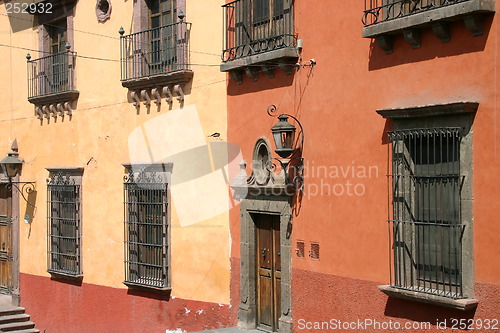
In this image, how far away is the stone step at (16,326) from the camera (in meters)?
15.1

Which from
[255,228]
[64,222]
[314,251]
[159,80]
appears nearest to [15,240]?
[64,222]

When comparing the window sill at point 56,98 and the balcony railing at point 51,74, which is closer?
the window sill at point 56,98

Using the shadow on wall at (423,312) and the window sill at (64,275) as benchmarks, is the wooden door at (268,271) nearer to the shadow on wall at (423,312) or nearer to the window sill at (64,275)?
the shadow on wall at (423,312)

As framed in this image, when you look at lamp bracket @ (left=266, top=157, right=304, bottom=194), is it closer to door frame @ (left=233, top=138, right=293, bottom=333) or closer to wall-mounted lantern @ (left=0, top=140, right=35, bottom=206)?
door frame @ (left=233, top=138, right=293, bottom=333)

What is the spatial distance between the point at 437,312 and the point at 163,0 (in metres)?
7.05

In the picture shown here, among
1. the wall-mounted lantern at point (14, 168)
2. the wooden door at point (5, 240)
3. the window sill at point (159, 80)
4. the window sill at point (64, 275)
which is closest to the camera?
the window sill at point (159, 80)

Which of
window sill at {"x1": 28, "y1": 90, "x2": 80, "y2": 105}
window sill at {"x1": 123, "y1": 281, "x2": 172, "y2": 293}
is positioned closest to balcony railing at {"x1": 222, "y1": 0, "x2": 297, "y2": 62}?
window sill at {"x1": 123, "y1": 281, "x2": 172, "y2": 293}

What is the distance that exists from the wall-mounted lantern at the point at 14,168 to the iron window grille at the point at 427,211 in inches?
366

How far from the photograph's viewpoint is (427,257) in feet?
27.0

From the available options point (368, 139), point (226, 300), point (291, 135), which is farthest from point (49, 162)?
point (368, 139)

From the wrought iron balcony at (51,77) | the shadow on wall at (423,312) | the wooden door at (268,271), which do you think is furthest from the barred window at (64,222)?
the shadow on wall at (423,312)

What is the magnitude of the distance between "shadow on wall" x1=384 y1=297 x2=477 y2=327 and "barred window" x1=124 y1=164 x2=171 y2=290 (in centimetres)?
461

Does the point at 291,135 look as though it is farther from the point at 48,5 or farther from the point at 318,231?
the point at 48,5

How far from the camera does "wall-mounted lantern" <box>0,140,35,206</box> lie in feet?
51.0
